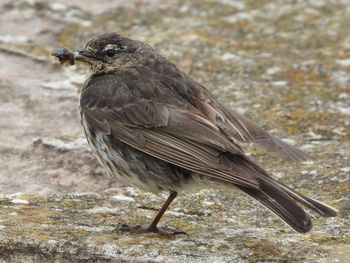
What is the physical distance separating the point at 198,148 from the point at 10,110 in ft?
7.65

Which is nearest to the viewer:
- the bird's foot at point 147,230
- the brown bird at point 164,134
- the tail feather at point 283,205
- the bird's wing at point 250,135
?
the tail feather at point 283,205

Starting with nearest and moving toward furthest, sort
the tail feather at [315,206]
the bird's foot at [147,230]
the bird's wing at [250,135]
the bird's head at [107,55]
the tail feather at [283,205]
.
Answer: the tail feather at [283,205] → the tail feather at [315,206] → the bird's foot at [147,230] → the bird's wing at [250,135] → the bird's head at [107,55]

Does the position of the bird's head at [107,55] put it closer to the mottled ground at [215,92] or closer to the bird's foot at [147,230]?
the mottled ground at [215,92]

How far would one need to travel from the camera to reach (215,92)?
23.9ft

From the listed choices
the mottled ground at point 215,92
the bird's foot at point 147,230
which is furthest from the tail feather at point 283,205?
the bird's foot at point 147,230

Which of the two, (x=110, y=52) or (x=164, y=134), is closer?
(x=164, y=134)

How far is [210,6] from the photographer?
353 inches

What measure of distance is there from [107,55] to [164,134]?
104 centimetres

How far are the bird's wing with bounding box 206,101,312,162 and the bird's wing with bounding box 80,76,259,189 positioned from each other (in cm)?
20

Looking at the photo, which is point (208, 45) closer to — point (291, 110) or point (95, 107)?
point (291, 110)

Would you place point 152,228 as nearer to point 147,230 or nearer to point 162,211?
point 147,230

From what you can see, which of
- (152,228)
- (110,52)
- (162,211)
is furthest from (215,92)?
(152,228)

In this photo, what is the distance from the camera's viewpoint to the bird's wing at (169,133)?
4973 mm

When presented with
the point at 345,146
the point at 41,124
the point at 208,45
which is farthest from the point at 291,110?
the point at 41,124
